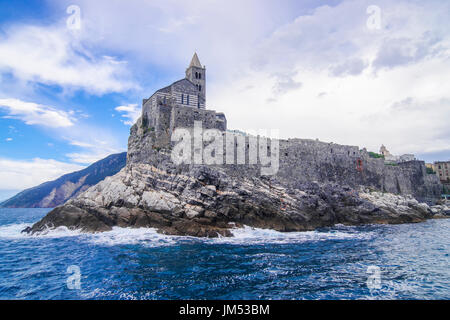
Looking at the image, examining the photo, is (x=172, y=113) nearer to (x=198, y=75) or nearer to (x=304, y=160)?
(x=198, y=75)

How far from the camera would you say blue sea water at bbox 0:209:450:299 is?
11.9m

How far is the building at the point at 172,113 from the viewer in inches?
1350

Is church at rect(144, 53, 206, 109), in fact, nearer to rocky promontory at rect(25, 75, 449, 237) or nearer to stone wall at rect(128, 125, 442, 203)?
rocky promontory at rect(25, 75, 449, 237)

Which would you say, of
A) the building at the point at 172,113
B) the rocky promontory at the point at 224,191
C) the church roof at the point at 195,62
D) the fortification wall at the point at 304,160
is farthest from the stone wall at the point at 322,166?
the church roof at the point at 195,62

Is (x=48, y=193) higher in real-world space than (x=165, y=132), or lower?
lower

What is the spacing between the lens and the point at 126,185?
30.2 metres

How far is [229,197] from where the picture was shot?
2964 centimetres

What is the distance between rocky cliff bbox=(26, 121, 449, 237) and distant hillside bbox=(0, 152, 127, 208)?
301ft

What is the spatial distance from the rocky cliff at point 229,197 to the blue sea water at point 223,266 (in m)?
2.85

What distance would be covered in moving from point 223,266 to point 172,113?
24.3 metres

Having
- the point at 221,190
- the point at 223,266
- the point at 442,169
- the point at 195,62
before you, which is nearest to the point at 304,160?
the point at 221,190
